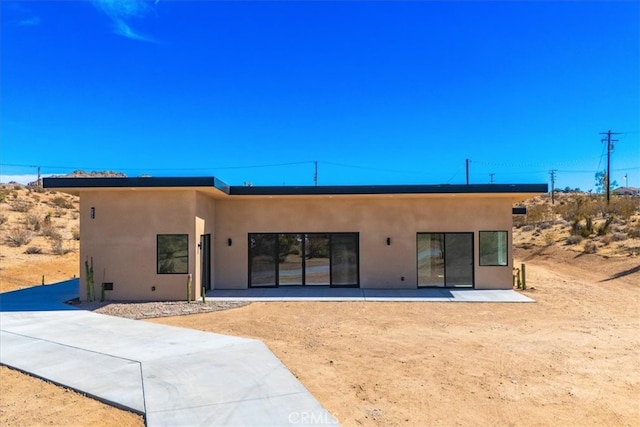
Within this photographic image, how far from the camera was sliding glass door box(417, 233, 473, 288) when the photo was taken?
51.9 ft

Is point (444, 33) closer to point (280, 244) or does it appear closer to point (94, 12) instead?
point (280, 244)

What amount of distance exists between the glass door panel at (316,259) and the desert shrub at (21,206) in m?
30.7

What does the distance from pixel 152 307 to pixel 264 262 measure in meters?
4.67

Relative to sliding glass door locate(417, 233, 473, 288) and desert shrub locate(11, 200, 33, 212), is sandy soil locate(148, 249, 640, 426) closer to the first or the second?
sliding glass door locate(417, 233, 473, 288)

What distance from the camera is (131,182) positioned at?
41.7 ft

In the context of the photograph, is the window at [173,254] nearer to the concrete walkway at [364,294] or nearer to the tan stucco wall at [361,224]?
the concrete walkway at [364,294]

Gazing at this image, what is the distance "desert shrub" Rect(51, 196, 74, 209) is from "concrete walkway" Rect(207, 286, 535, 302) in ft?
105

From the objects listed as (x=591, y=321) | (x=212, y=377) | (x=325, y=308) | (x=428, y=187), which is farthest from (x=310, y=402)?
(x=428, y=187)

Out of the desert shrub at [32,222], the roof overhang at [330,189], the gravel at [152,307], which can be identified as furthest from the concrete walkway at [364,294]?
the desert shrub at [32,222]

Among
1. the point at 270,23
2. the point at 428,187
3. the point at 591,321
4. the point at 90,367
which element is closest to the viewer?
the point at 90,367

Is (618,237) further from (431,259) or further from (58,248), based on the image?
(58,248)

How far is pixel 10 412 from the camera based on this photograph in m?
5.37

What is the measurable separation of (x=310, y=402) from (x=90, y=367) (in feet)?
12.3

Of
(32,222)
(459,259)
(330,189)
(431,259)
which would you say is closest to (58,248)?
(32,222)
